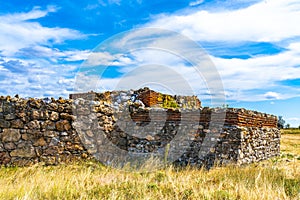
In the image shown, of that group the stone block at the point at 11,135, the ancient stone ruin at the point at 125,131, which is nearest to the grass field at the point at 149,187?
the stone block at the point at 11,135

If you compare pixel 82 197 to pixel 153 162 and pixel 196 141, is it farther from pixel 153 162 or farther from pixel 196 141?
pixel 196 141

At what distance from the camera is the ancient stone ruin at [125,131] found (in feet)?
30.1

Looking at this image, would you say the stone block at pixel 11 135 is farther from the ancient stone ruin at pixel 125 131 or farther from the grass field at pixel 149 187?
the grass field at pixel 149 187

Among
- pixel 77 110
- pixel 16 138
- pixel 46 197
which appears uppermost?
pixel 77 110

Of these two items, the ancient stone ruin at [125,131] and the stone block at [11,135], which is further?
the ancient stone ruin at [125,131]

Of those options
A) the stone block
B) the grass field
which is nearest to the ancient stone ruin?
the stone block

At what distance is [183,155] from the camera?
10727mm

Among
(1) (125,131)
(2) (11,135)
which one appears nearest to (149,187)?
(2) (11,135)

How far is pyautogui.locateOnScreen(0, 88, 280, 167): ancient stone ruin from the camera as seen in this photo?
9172mm

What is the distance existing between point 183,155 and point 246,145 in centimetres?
209

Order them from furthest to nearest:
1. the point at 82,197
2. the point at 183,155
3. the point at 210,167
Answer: the point at 183,155, the point at 210,167, the point at 82,197

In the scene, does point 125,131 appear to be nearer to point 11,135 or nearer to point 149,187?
point 11,135

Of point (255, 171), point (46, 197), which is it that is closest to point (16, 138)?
point (46, 197)

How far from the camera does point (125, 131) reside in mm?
11578
